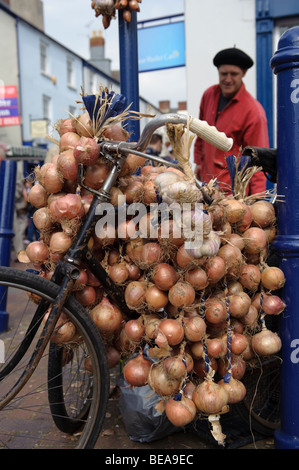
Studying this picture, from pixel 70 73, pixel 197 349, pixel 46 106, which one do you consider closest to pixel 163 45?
pixel 197 349

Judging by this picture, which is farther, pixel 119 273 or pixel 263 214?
pixel 263 214

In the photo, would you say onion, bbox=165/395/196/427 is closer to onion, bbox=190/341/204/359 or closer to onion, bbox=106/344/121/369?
onion, bbox=190/341/204/359

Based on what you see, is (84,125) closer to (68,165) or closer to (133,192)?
(68,165)

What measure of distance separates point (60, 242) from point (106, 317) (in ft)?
1.25

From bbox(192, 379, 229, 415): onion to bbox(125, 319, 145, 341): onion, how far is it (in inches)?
12.3

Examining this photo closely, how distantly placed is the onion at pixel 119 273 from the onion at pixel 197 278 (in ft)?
1.06

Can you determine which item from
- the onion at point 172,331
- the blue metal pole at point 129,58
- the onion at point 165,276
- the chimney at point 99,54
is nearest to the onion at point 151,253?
the onion at point 165,276

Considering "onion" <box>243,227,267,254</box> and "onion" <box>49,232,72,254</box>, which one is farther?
"onion" <box>243,227,267,254</box>

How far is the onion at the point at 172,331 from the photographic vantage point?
1636mm

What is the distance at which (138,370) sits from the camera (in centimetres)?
180

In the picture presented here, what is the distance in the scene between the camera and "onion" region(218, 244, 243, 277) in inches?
68.5

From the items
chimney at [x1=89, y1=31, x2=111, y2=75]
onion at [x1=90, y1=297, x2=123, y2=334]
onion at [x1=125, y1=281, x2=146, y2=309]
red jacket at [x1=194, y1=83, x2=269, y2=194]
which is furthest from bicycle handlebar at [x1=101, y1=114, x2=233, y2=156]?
chimney at [x1=89, y1=31, x2=111, y2=75]

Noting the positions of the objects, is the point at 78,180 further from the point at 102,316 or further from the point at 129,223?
the point at 102,316

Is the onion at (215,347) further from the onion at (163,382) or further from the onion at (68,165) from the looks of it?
the onion at (68,165)
